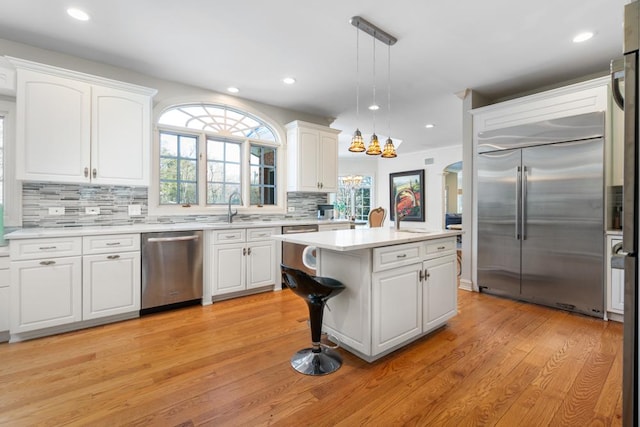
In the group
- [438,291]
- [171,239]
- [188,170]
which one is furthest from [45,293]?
[438,291]

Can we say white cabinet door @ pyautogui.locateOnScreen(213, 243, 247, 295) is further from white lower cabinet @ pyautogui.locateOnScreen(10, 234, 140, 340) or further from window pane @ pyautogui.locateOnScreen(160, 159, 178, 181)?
window pane @ pyautogui.locateOnScreen(160, 159, 178, 181)

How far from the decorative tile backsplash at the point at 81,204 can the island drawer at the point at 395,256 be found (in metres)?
2.78

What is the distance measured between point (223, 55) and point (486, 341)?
143 inches

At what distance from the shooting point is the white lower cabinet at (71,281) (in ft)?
8.23

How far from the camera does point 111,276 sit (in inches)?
114

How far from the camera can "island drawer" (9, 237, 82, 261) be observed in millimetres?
2488

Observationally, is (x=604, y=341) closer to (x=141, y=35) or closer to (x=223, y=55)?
(x=223, y=55)

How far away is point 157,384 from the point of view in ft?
6.35

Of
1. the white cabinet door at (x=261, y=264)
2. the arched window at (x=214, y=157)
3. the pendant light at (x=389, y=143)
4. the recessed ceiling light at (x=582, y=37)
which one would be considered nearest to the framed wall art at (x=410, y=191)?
the pendant light at (x=389, y=143)

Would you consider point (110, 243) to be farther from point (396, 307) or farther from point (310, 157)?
point (310, 157)

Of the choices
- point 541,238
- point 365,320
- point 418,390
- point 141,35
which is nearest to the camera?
point 418,390

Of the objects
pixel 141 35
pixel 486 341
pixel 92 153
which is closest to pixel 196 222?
pixel 92 153

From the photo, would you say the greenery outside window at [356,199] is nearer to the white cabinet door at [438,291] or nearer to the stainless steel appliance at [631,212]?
the white cabinet door at [438,291]

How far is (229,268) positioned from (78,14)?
2.69 metres
